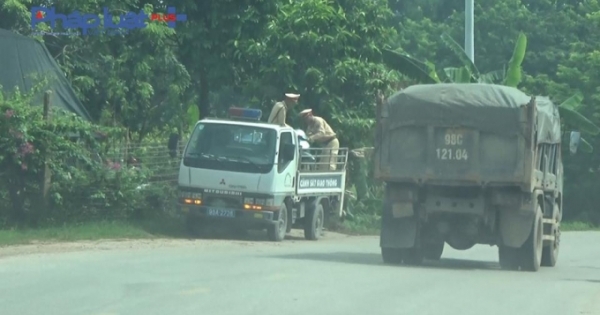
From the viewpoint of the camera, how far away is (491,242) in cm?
1667

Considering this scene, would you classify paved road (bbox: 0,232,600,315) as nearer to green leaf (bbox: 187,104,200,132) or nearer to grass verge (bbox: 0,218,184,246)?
grass verge (bbox: 0,218,184,246)

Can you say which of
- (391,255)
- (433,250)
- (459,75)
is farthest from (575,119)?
(391,255)

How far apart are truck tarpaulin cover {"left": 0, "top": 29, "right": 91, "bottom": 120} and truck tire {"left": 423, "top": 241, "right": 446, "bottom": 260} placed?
357 inches

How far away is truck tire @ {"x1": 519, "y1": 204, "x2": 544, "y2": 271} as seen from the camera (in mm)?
16344

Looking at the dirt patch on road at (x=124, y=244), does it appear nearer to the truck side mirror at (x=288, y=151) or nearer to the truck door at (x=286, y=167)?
the truck door at (x=286, y=167)

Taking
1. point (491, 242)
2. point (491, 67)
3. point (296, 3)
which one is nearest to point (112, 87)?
point (296, 3)

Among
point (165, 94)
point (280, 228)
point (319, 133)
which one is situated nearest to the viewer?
point (280, 228)

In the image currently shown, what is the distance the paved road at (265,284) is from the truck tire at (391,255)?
175 mm

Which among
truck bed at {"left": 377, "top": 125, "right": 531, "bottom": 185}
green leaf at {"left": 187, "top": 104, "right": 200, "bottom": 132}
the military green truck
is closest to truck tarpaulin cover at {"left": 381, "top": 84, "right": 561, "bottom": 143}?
the military green truck

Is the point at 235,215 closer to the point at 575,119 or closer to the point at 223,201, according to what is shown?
the point at 223,201

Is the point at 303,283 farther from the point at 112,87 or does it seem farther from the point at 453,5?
the point at 453,5

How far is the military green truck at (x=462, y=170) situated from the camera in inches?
622

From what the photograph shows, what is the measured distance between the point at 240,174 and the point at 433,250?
3.88m

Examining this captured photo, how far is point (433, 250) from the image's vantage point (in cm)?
1789
